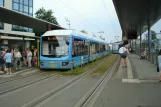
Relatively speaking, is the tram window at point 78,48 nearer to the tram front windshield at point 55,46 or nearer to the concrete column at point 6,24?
the tram front windshield at point 55,46

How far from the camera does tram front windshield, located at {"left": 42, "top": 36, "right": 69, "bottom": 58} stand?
18.3 m

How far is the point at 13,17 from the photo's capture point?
2069cm

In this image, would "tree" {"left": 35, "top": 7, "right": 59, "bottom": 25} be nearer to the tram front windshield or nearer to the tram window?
the tram window

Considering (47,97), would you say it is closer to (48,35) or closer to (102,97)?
(102,97)

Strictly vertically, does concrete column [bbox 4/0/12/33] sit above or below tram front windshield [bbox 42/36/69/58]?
above

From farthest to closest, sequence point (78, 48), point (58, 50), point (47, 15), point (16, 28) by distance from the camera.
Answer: point (47, 15) < point (16, 28) < point (78, 48) < point (58, 50)

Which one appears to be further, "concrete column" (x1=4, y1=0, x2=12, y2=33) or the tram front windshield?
"concrete column" (x1=4, y1=0, x2=12, y2=33)

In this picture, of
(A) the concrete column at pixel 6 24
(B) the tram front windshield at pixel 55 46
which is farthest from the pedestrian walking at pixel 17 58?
(A) the concrete column at pixel 6 24

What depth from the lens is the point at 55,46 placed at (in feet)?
60.5

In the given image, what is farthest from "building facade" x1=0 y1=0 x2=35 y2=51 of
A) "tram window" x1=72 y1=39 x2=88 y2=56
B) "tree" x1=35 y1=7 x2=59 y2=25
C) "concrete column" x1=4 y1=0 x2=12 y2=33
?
"tram window" x1=72 y1=39 x2=88 y2=56

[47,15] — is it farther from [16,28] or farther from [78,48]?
[78,48]

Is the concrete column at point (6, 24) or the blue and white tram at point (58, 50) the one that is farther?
the concrete column at point (6, 24)

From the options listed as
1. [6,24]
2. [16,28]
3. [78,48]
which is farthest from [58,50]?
[16,28]

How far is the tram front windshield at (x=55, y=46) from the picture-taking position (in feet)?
60.0
